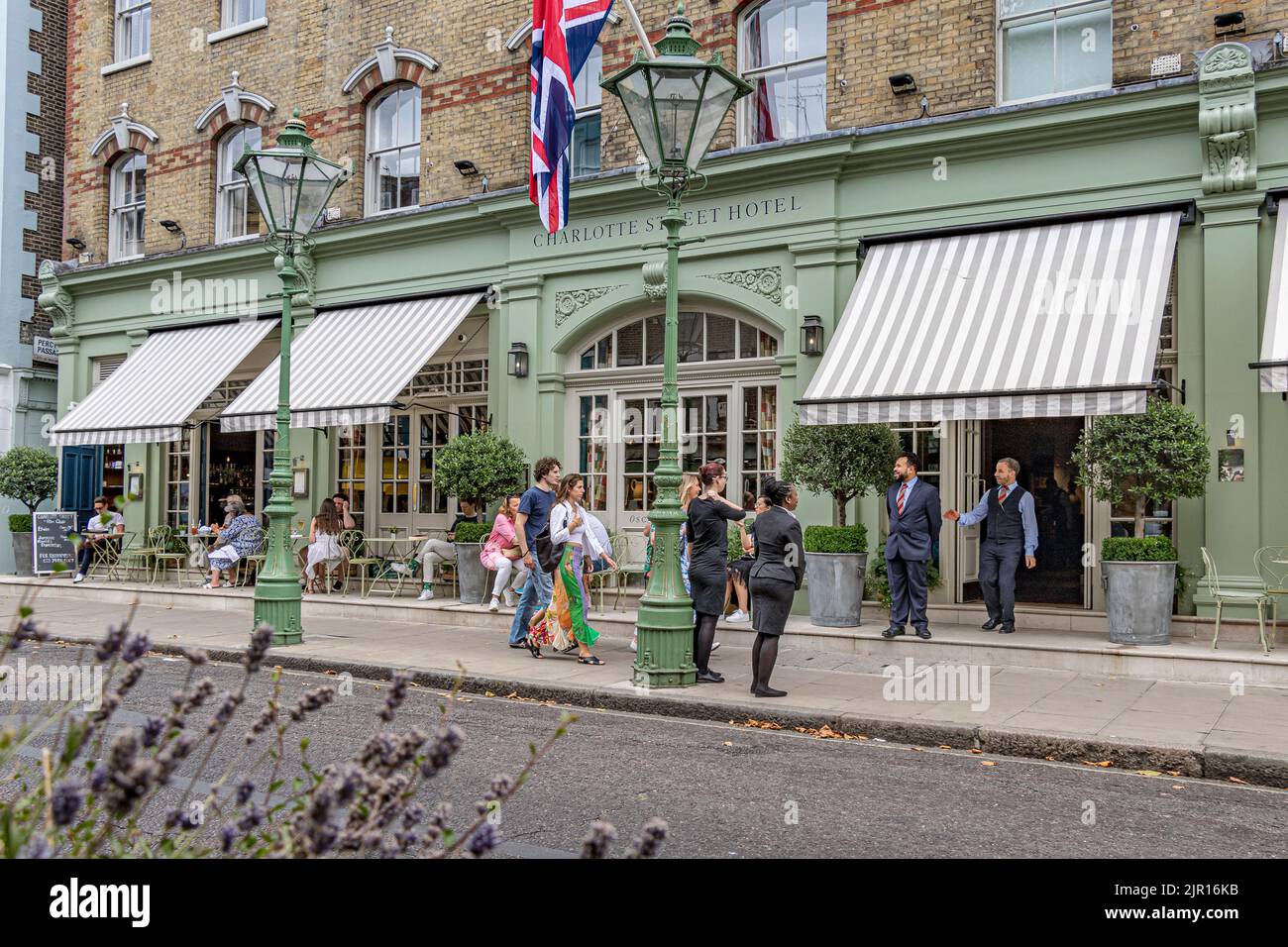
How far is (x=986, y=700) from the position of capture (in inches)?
335

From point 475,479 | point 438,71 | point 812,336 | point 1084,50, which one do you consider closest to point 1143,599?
point 812,336

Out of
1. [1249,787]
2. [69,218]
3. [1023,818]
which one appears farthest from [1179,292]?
[69,218]

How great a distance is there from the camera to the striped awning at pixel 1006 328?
10305 millimetres

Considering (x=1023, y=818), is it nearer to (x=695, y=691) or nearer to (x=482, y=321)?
(x=695, y=691)

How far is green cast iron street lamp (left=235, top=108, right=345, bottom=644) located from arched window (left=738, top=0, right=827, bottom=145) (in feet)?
17.8

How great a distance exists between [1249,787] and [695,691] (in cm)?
405

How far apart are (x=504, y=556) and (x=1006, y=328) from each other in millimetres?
5968

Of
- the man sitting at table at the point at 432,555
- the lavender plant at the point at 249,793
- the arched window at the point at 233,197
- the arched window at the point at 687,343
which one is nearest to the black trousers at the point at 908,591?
the arched window at the point at 687,343

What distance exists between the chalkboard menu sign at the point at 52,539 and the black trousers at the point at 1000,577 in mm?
15510

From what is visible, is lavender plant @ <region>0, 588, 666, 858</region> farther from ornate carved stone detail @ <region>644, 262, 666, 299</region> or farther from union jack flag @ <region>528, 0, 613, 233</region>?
ornate carved stone detail @ <region>644, 262, 666, 299</region>

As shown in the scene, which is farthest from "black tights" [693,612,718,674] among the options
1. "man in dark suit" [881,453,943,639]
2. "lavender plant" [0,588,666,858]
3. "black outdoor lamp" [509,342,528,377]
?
"lavender plant" [0,588,666,858]

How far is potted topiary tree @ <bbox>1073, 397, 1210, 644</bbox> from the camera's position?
9797mm

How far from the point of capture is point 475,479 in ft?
45.1
